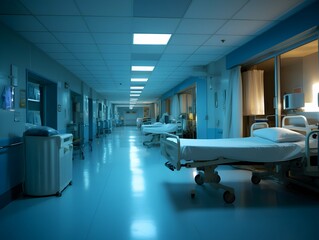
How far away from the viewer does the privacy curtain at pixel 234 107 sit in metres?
5.23

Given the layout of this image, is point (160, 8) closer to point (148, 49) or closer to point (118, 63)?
point (148, 49)

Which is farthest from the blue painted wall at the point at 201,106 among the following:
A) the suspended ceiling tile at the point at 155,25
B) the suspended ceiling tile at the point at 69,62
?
the suspended ceiling tile at the point at 69,62

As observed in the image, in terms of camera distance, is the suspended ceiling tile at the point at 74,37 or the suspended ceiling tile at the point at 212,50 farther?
the suspended ceiling tile at the point at 212,50

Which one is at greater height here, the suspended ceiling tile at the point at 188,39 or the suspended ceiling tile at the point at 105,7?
the suspended ceiling tile at the point at 188,39

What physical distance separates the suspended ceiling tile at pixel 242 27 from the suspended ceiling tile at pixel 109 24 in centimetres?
160

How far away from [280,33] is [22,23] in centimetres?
403

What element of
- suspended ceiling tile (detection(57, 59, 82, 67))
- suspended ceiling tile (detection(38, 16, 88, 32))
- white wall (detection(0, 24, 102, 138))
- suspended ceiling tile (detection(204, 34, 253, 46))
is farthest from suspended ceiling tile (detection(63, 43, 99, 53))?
suspended ceiling tile (detection(204, 34, 253, 46))

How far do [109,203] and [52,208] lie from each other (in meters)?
0.72

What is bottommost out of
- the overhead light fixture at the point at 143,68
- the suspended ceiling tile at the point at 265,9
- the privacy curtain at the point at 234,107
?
the privacy curtain at the point at 234,107

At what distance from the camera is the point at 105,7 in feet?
10.2

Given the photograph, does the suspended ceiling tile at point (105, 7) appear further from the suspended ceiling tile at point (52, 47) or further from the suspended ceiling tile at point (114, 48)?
the suspended ceiling tile at point (52, 47)

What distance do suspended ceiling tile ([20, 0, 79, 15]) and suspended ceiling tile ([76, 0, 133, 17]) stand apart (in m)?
0.12

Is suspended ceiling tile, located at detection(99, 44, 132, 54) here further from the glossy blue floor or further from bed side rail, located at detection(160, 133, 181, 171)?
the glossy blue floor

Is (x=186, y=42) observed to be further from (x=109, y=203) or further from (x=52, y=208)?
(x=52, y=208)
